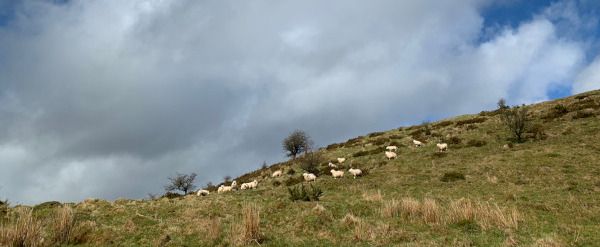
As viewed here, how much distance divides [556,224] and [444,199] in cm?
725

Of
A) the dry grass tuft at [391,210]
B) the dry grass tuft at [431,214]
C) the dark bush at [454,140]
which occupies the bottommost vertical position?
the dry grass tuft at [431,214]

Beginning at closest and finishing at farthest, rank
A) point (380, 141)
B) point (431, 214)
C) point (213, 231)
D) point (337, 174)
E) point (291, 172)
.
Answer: point (213, 231), point (431, 214), point (337, 174), point (291, 172), point (380, 141)

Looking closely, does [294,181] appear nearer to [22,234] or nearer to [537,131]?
[537,131]

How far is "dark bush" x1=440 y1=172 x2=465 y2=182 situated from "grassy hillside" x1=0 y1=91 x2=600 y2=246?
0.23 ft

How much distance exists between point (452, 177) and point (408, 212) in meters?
14.2

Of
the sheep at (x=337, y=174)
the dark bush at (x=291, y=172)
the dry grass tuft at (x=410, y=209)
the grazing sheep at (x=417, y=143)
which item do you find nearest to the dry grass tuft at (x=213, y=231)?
the dry grass tuft at (x=410, y=209)

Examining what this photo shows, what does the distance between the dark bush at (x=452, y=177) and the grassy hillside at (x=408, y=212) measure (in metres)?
0.07

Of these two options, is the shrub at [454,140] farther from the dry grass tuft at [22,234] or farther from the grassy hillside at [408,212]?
the dry grass tuft at [22,234]

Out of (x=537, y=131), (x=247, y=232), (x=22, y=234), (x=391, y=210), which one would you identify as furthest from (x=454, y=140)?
(x=22, y=234)

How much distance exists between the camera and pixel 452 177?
29.5 metres

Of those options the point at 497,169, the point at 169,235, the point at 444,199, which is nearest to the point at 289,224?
the point at 169,235

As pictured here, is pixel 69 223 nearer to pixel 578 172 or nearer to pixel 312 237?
pixel 312 237

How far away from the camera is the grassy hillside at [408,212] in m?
13.5

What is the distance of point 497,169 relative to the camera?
3006 centimetres
